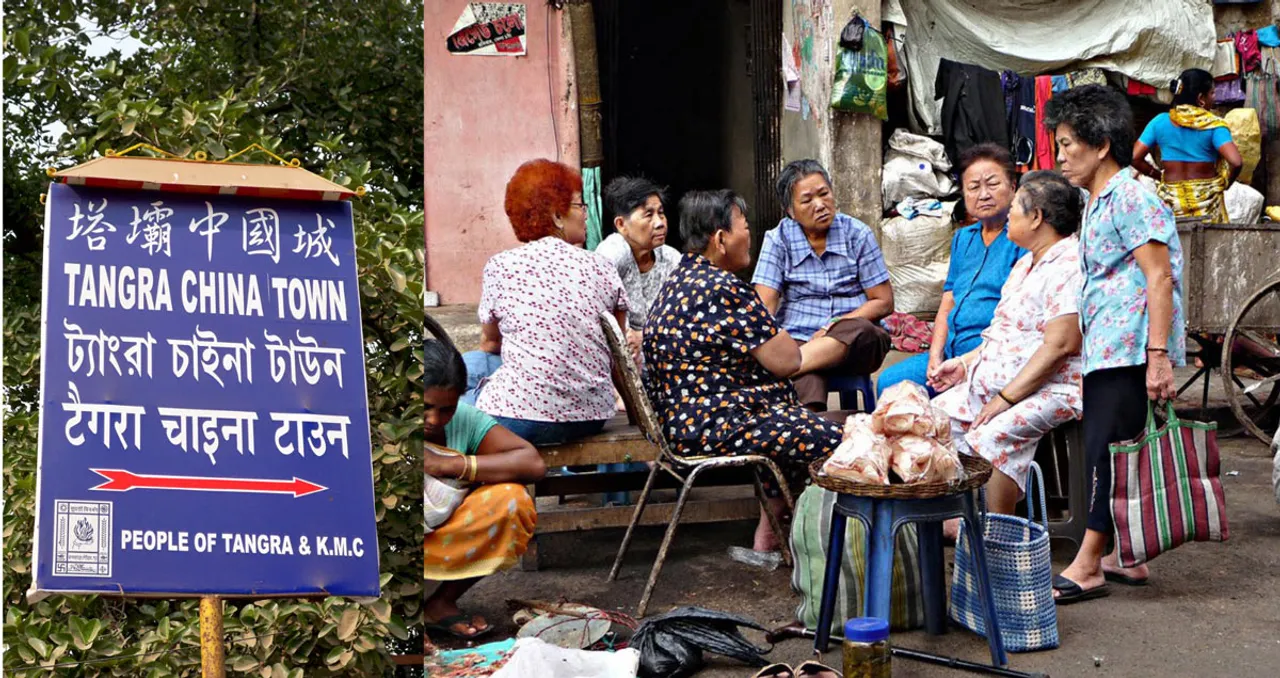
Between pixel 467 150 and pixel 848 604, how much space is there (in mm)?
1658

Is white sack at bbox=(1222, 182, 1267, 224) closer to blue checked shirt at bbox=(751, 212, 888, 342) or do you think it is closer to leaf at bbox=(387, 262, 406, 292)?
blue checked shirt at bbox=(751, 212, 888, 342)

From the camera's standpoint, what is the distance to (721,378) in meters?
3.62

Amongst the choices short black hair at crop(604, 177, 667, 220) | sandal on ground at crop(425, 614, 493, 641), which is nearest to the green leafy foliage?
sandal on ground at crop(425, 614, 493, 641)

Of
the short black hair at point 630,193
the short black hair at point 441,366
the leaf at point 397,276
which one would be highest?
the short black hair at point 630,193

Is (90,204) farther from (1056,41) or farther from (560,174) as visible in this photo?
(1056,41)

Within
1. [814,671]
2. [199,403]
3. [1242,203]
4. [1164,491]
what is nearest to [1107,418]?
[1164,491]

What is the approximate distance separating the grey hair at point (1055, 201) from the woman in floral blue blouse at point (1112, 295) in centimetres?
15

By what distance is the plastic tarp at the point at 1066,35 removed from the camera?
705 centimetres

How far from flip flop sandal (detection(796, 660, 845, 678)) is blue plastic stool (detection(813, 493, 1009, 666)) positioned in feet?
0.79

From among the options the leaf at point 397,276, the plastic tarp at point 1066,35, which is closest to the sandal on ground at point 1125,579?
the leaf at point 397,276

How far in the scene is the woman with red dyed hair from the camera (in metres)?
3.60

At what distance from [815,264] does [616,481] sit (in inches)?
44.9

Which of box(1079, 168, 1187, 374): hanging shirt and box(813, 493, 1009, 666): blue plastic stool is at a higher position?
box(1079, 168, 1187, 374): hanging shirt

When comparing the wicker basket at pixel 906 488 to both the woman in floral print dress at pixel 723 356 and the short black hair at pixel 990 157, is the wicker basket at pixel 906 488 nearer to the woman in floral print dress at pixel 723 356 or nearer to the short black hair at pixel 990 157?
the woman in floral print dress at pixel 723 356
